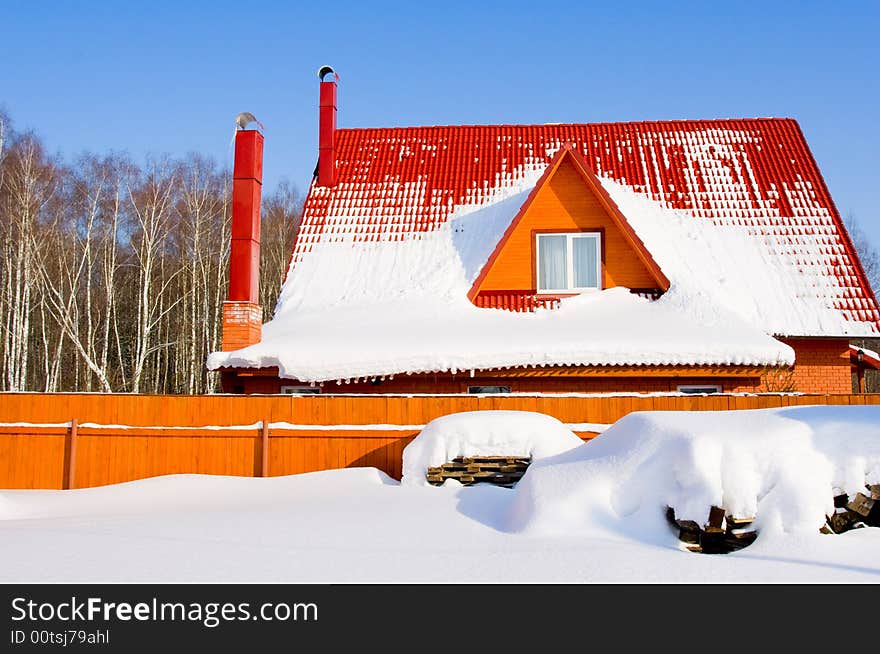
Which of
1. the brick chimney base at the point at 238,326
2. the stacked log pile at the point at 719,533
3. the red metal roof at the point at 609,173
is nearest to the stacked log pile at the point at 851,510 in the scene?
the stacked log pile at the point at 719,533

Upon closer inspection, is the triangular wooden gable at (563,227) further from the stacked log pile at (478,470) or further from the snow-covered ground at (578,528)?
the snow-covered ground at (578,528)

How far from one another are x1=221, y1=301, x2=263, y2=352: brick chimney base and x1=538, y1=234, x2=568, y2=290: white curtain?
18.8 feet

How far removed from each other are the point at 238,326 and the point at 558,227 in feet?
21.7

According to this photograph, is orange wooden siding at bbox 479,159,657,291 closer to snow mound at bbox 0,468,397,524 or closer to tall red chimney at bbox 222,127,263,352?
tall red chimney at bbox 222,127,263,352

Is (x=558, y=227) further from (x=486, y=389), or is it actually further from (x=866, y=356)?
(x=866, y=356)

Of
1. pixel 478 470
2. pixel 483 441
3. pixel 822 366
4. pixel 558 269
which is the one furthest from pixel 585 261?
pixel 478 470

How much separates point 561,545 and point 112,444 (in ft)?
24.7

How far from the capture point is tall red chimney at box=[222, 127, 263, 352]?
13.7 metres

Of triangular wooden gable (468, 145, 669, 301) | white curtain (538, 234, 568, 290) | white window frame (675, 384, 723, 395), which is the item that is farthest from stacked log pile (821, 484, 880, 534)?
white curtain (538, 234, 568, 290)

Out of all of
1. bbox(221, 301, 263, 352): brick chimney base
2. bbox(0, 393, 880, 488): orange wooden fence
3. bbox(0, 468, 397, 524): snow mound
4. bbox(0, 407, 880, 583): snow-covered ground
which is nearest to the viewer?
bbox(0, 407, 880, 583): snow-covered ground

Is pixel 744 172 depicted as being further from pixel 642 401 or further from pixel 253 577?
pixel 253 577

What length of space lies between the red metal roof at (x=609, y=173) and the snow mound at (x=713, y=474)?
9.41 m

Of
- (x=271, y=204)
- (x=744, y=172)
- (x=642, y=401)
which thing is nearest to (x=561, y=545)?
(x=642, y=401)

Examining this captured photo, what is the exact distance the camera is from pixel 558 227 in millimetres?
14578
